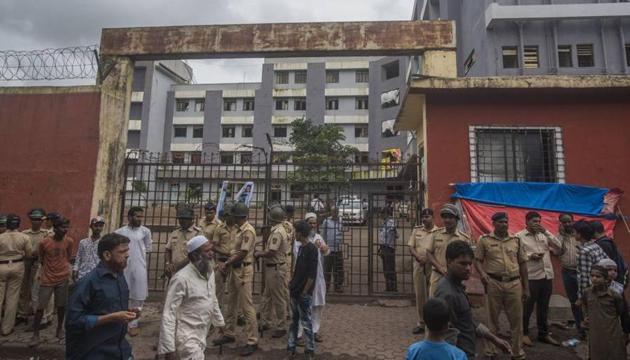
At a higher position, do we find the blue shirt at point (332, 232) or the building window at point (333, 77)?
the building window at point (333, 77)

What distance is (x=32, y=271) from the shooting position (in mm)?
6270

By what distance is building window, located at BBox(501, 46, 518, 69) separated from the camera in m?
21.0

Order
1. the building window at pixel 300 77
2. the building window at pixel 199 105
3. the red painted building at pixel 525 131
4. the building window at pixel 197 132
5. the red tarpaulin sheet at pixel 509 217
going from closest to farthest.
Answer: the red tarpaulin sheet at pixel 509 217
the red painted building at pixel 525 131
the building window at pixel 300 77
the building window at pixel 197 132
the building window at pixel 199 105

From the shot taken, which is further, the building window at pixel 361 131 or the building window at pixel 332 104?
the building window at pixel 332 104

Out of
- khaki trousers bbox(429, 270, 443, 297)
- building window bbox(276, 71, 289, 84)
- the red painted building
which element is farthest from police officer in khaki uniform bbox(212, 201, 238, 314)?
building window bbox(276, 71, 289, 84)

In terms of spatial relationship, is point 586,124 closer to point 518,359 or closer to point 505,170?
point 505,170

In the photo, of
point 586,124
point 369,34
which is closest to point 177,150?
point 369,34

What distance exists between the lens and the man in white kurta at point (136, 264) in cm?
566

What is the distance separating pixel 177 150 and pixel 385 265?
119ft

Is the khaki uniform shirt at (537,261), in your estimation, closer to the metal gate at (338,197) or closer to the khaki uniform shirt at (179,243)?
the metal gate at (338,197)

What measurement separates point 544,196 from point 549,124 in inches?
57.8

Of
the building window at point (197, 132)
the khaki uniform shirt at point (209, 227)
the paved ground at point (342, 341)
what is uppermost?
the building window at point (197, 132)

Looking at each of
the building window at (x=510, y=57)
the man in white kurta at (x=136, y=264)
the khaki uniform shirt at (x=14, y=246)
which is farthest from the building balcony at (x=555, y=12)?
the khaki uniform shirt at (x=14, y=246)

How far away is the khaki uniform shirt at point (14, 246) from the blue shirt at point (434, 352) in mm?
5974
